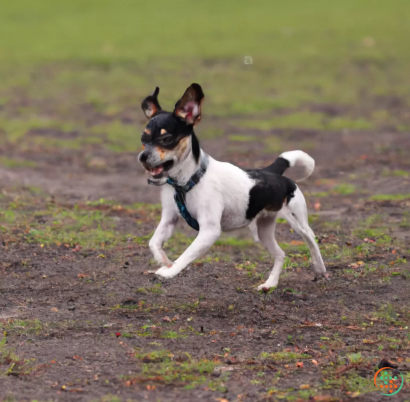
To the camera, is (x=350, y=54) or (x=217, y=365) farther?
(x=350, y=54)

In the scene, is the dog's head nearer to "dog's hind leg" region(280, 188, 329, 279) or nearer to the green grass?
"dog's hind leg" region(280, 188, 329, 279)

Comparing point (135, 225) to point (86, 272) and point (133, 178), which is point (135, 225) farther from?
point (133, 178)

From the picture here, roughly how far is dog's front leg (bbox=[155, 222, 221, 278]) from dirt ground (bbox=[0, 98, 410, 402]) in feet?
1.69

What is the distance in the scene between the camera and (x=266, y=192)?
23.3 ft

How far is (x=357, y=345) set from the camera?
6.23m

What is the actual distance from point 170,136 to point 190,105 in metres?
0.28

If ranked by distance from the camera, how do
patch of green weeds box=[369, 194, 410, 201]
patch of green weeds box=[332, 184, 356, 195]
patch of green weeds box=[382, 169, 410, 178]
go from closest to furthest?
patch of green weeds box=[369, 194, 410, 201] → patch of green weeds box=[332, 184, 356, 195] → patch of green weeds box=[382, 169, 410, 178]

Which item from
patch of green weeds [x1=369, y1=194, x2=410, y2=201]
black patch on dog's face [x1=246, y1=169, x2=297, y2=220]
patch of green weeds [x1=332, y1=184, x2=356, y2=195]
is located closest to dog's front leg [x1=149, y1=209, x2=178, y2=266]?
black patch on dog's face [x1=246, y1=169, x2=297, y2=220]

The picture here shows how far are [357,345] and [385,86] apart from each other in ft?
49.2

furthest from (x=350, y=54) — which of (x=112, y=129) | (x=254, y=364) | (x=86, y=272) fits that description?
(x=254, y=364)

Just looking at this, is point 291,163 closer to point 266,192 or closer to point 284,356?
point 266,192

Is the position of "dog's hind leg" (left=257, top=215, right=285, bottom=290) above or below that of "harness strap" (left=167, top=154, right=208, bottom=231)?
below

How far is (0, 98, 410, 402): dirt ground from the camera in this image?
18.1 feet

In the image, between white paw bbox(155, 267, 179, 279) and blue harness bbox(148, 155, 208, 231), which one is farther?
blue harness bbox(148, 155, 208, 231)
